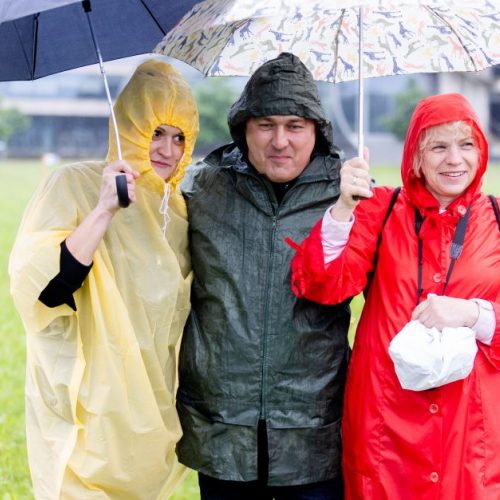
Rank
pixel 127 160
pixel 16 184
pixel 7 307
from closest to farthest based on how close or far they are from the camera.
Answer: pixel 127 160, pixel 7 307, pixel 16 184

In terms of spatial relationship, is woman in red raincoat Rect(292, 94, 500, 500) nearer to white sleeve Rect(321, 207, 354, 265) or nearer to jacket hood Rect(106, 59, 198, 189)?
white sleeve Rect(321, 207, 354, 265)

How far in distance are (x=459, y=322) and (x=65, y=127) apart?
75501 millimetres

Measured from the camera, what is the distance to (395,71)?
3701 millimetres

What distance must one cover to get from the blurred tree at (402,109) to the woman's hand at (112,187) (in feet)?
226

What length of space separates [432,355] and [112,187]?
3.72 ft

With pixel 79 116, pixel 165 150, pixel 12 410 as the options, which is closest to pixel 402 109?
pixel 79 116

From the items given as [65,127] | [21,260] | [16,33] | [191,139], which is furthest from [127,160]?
[65,127]

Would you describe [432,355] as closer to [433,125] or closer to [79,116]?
[433,125]

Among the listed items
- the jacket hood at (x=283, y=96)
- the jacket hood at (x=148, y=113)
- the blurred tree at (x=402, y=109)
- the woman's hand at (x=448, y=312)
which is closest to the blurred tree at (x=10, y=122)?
the blurred tree at (x=402, y=109)

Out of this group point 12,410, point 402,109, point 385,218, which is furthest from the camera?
point 402,109

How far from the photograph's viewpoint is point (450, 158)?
9.46 ft

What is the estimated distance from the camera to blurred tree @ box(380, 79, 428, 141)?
236ft

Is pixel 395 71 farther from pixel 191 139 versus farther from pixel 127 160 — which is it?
pixel 127 160

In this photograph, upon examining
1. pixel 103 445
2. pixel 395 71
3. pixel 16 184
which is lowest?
pixel 16 184
